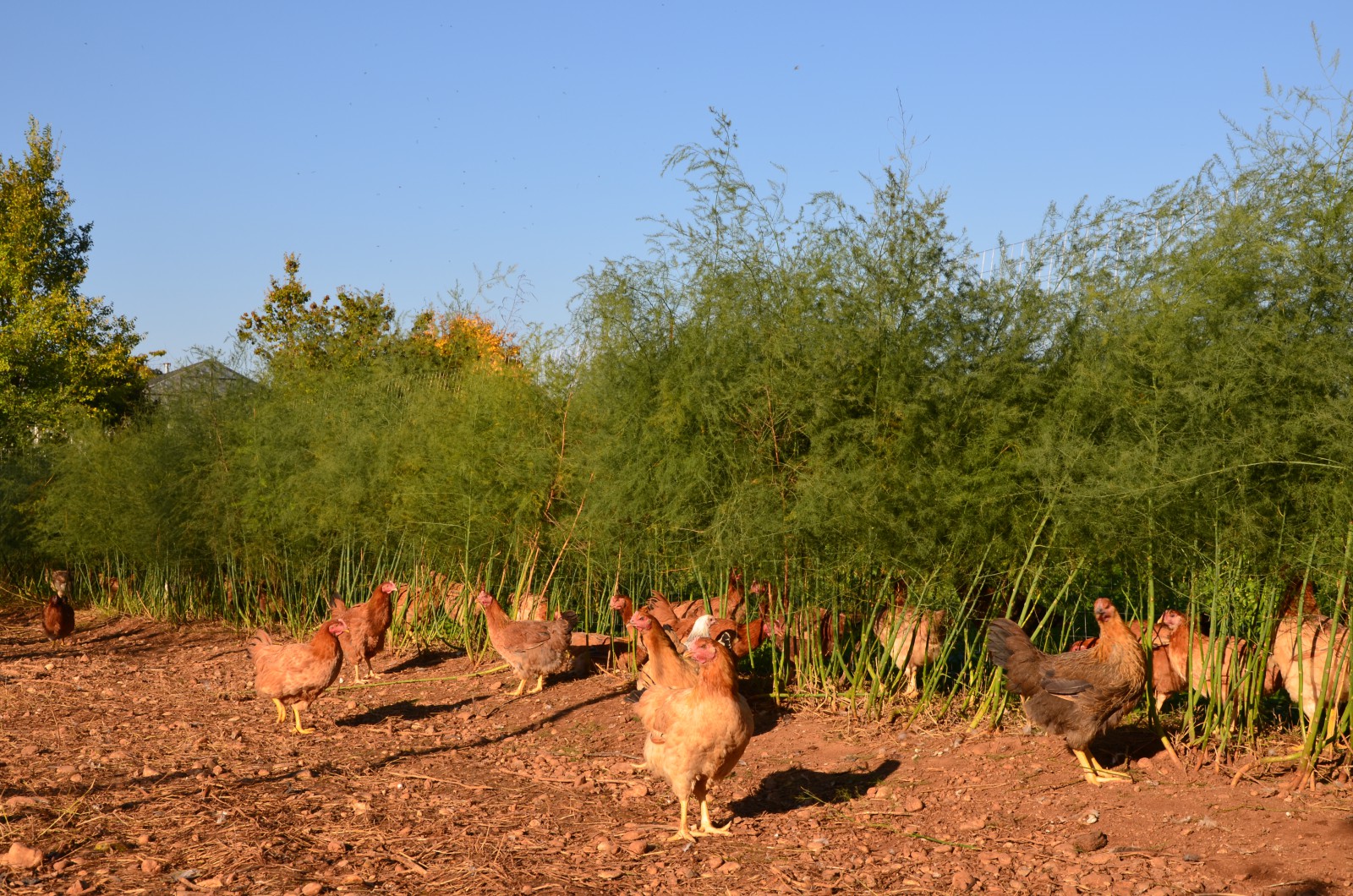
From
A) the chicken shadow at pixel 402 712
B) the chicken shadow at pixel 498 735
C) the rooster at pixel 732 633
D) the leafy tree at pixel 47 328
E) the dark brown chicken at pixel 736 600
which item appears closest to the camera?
the chicken shadow at pixel 498 735

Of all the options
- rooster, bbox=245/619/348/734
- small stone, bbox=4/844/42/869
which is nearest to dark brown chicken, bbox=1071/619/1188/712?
rooster, bbox=245/619/348/734

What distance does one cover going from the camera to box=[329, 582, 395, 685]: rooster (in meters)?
7.77

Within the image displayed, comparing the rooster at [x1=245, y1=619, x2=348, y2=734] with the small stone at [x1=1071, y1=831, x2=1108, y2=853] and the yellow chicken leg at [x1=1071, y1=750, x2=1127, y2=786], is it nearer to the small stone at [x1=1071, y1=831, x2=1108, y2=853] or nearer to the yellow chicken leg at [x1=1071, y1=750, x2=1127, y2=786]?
the yellow chicken leg at [x1=1071, y1=750, x2=1127, y2=786]

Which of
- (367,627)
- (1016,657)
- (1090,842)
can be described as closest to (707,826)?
(1090,842)

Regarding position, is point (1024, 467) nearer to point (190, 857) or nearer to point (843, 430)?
point (843, 430)

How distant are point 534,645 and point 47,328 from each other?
515 inches

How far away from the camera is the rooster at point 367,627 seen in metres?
7.77

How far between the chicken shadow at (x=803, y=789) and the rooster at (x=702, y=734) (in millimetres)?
346

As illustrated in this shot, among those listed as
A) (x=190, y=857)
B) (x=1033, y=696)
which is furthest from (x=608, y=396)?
(x=190, y=857)

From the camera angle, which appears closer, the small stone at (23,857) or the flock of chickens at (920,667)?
the small stone at (23,857)

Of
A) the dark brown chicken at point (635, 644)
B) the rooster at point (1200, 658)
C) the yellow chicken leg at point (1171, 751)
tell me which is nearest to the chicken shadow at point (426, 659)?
the dark brown chicken at point (635, 644)

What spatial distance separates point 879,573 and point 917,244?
5.86 ft

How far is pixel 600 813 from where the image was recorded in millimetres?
4711

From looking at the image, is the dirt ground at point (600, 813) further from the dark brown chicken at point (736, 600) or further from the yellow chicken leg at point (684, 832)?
the dark brown chicken at point (736, 600)
